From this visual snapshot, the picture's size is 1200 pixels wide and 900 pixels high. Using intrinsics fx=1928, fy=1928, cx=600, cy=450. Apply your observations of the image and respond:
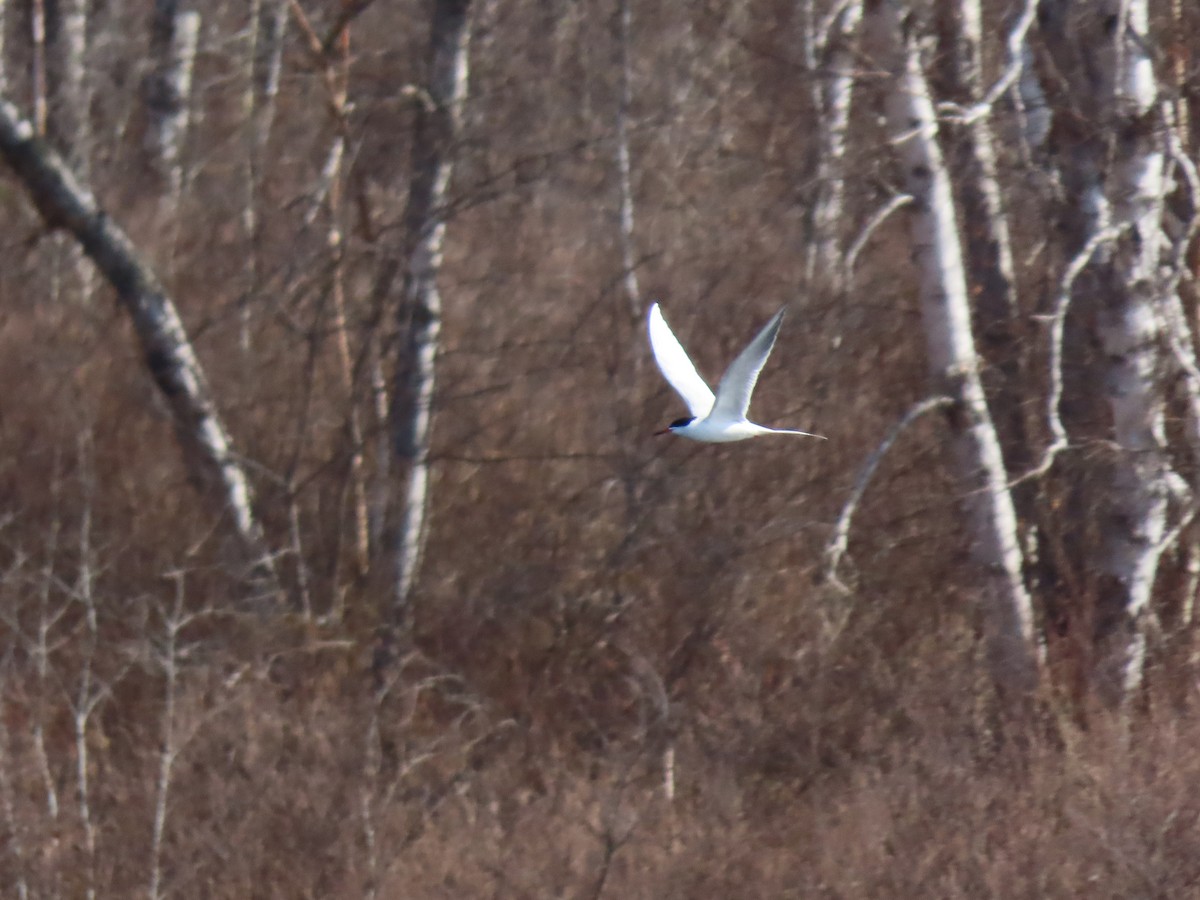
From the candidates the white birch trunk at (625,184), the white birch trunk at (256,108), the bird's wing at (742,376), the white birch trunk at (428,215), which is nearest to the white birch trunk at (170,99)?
the white birch trunk at (256,108)

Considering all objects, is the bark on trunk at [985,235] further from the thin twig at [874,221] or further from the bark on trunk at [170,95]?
the bark on trunk at [170,95]

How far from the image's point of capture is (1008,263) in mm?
8859

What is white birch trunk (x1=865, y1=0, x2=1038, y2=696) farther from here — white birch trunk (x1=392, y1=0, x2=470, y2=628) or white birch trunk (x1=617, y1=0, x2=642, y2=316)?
white birch trunk (x1=617, y1=0, x2=642, y2=316)

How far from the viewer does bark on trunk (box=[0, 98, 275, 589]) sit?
784cm

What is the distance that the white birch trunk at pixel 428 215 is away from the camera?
8.27 meters

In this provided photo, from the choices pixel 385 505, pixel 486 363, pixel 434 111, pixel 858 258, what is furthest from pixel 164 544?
pixel 858 258

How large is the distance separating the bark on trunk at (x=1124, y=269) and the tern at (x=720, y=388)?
222 centimetres

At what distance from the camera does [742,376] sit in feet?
17.8

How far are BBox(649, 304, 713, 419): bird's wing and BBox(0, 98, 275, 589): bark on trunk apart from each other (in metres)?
2.82

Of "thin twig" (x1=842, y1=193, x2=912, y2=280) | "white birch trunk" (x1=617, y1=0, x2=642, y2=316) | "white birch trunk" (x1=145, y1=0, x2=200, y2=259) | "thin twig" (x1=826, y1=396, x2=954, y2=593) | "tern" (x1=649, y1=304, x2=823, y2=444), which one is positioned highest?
"white birch trunk" (x1=145, y1=0, x2=200, y2=259)

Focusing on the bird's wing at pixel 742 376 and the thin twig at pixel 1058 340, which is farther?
the thin twig at pixel 1058 340

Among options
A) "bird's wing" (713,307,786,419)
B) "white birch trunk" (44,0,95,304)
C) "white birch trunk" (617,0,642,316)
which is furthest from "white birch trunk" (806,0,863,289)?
"bird's wing" (713,307,786,419)

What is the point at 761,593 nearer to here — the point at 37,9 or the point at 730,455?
the point at 730,455

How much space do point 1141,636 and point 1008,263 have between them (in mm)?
1888
